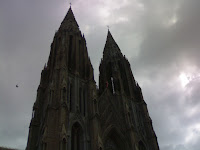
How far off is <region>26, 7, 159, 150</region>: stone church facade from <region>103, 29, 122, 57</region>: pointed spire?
11.2ft

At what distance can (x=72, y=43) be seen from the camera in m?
36.2

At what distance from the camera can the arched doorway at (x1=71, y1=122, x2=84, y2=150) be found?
22981 millimetres

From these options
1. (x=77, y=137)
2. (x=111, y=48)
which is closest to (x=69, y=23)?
(x=111, y=48)

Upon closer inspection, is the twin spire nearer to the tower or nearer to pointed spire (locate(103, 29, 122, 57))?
pointed spire (locate(103, 29, 122, 57))

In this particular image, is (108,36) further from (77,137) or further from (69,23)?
(77,137)

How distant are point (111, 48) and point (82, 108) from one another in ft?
75.9

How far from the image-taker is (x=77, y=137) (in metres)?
24.0

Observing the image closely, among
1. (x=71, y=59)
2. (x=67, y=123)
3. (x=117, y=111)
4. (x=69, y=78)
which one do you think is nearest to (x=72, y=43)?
(x=71, y=59)

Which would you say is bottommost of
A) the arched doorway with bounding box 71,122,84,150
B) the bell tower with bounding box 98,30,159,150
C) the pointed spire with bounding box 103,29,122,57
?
the arched doorway with bounding box 71,122,84,150

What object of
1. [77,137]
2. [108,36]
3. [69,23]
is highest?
[108,36]

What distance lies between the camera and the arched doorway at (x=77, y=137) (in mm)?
22981

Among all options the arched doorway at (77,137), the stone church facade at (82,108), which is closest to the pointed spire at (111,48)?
the stone church facade at (82,108)

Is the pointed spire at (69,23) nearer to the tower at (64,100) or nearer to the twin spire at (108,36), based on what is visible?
the twin spire at (108,36)

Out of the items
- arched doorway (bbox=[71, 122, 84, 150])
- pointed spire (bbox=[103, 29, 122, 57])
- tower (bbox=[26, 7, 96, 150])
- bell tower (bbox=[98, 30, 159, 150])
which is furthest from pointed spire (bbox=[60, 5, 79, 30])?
arched doorway (bbox=[71, 122, 84, 150])
